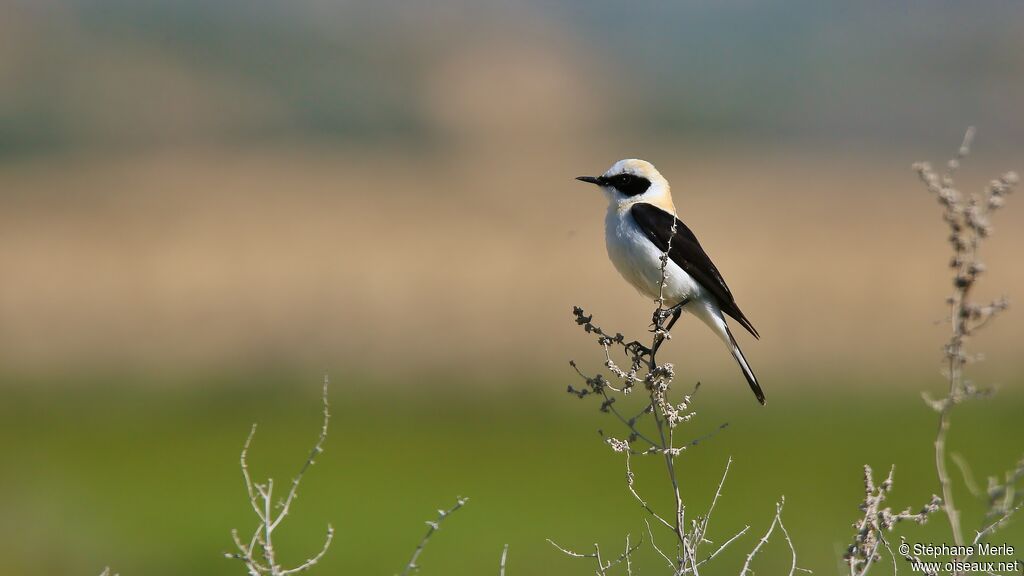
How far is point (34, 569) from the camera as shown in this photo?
15.9 m

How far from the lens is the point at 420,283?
98.9ft

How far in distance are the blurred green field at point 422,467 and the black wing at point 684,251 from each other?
7.29 metres

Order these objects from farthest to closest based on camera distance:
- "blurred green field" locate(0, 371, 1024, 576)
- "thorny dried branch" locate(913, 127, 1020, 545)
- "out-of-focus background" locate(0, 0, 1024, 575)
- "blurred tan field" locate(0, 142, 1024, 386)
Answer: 1. "blurred tan field" locate(0, 142, 1024, 386)
2. "out-of-focus background" locate(0, 0, 1024, 575)
3. "blurred green field" locate(0, 371, 1024, 576)
4. "thorny dried branch" locate(913, 127, 1020, 545)

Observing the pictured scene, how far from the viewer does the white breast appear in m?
7.09

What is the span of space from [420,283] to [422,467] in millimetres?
9072

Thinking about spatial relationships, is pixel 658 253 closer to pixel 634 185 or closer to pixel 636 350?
pixel 634 185

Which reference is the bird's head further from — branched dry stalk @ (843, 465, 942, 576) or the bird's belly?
branched dry stalk @ (843, 465, 942, 576)

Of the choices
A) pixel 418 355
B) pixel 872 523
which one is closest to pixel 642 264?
pixel 872 523

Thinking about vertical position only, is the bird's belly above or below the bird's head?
below

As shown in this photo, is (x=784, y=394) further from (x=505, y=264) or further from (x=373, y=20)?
(x=373, y=20)

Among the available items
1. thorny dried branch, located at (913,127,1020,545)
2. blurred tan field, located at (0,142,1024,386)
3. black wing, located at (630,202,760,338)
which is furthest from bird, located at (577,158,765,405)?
blurred tan field, located at (0,142,1024,386)

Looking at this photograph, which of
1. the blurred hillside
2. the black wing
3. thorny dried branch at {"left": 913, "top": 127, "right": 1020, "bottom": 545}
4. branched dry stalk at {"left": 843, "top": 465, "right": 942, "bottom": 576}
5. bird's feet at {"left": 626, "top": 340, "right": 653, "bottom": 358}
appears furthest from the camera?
the blurred hillside

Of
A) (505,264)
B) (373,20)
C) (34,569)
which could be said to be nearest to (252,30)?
(373,20)

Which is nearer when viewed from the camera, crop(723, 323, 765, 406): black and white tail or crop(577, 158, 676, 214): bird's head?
crop(723, 323, 765, 406): black and white tail
